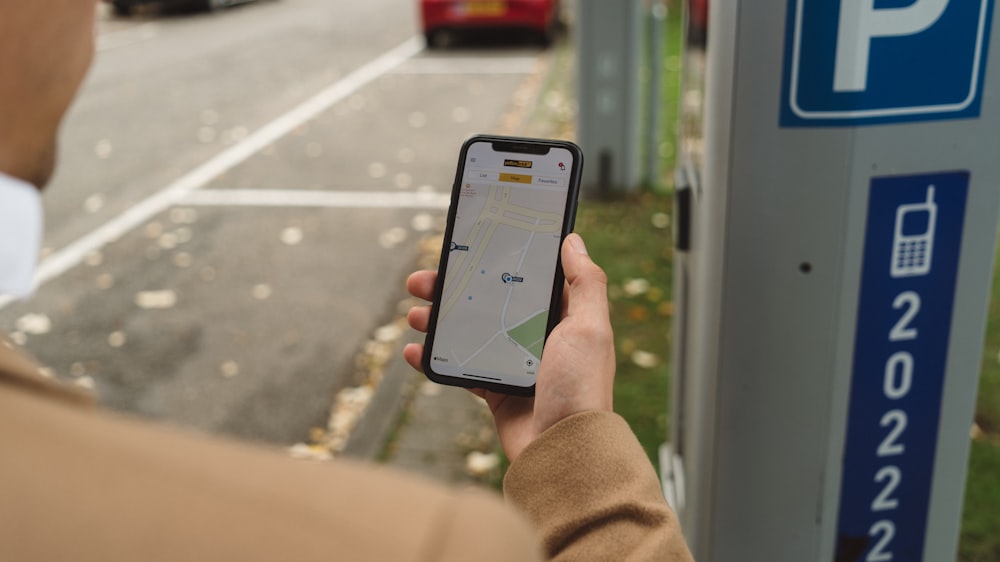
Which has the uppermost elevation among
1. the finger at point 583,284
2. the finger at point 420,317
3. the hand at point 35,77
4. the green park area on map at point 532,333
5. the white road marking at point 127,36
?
the hand at point 35,77

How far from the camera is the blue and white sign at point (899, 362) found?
161 centimetres

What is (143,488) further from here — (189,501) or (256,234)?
(256,234)

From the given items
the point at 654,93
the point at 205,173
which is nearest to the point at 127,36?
the point at 205,173

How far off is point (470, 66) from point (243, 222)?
6298 mm

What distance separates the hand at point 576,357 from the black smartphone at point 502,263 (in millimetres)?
71

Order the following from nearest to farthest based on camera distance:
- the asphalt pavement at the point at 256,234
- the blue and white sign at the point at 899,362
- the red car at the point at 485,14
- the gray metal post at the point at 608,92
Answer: the blue and white sign at the point at 899,362, the asphalt pavement at the point at 256,234, the gray metal post at the point at 608,92, the red car at the point at 485,14

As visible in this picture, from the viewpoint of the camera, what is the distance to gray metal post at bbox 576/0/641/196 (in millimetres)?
6129

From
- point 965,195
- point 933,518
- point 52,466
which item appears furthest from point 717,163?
point 52,466

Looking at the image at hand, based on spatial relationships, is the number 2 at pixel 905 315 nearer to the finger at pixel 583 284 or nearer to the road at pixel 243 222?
the finger at pixel 583 284

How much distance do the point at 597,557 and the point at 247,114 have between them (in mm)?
9129

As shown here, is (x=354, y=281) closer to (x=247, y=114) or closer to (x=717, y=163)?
(x=717, y=163)

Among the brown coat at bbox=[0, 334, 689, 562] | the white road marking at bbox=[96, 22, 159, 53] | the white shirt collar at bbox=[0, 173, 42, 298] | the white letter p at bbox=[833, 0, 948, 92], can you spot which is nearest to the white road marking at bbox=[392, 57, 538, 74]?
the white road marking at bbox=[96, 22, 159, 53]

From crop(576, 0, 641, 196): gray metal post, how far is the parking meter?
4.44 m

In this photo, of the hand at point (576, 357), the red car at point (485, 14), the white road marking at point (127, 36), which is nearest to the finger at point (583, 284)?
the hand at point (576, 357)
